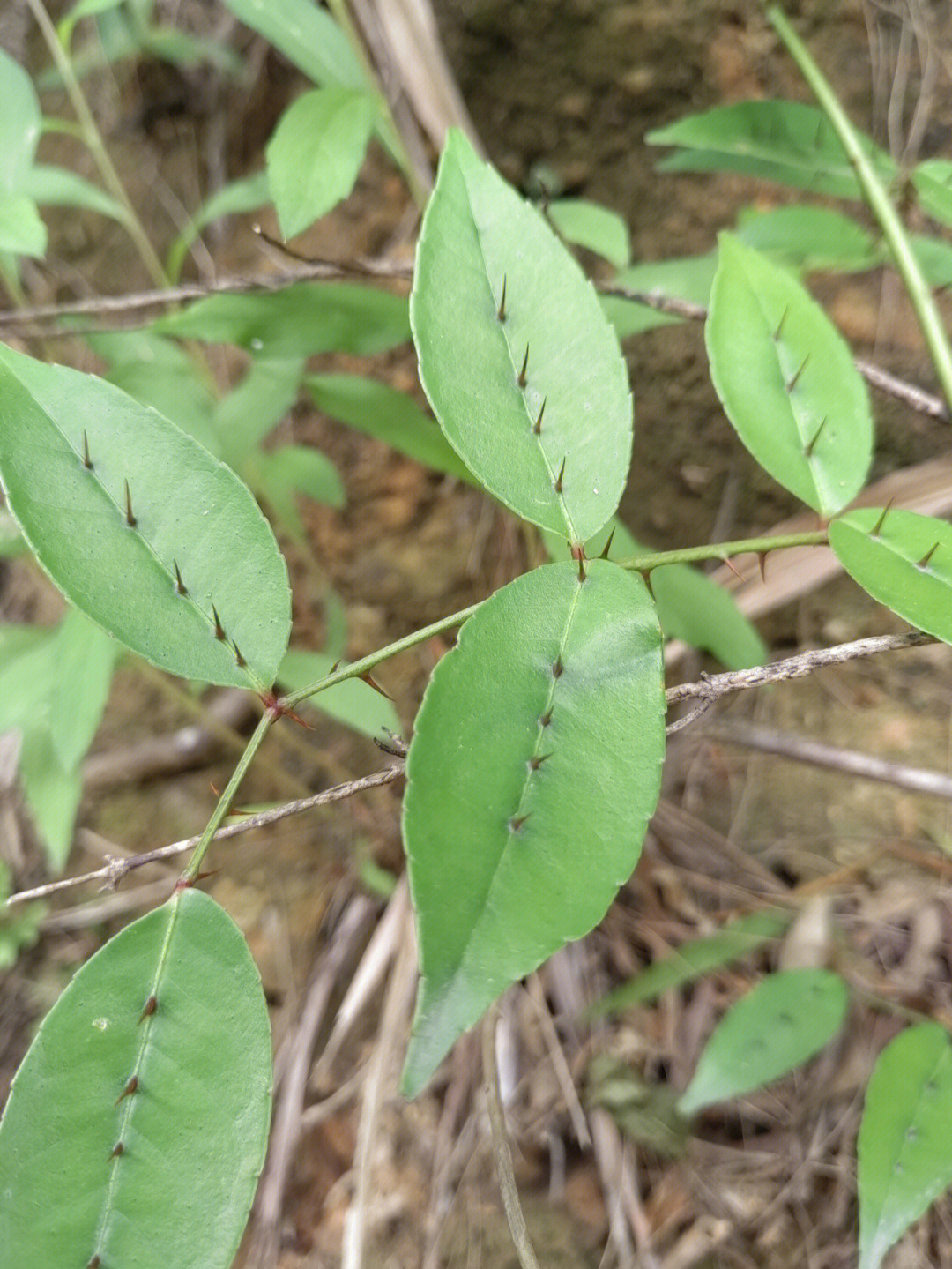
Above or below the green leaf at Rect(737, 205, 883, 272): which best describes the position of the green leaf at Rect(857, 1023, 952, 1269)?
below

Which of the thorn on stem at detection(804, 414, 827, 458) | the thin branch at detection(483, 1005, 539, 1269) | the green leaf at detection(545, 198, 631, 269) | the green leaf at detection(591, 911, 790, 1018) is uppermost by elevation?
the green leaf at detection(545, 198, 631, 269)

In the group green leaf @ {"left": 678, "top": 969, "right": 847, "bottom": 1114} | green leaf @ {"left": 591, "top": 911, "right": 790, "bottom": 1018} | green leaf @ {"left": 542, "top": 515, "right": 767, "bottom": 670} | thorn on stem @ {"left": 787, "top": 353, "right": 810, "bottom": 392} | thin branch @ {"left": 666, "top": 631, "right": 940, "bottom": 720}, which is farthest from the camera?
green leaf @ {"left": 591, "top": 911, "right": 790, "bottom": 1018}

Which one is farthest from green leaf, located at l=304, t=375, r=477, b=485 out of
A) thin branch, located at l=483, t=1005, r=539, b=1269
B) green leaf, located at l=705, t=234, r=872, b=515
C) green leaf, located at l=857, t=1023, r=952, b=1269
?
green leaf, located at l=857, t=1023, r=952, b=1269

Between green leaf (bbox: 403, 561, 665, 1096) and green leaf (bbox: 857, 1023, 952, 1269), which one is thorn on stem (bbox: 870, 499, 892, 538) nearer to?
green leaf (bbox: 403, 561, 665, 1096)

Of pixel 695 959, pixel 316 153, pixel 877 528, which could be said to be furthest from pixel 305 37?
pixel 695 959

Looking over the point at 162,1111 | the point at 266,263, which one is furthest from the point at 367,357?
the point at 162,1111

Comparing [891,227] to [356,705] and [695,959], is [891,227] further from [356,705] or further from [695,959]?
[695,959]
